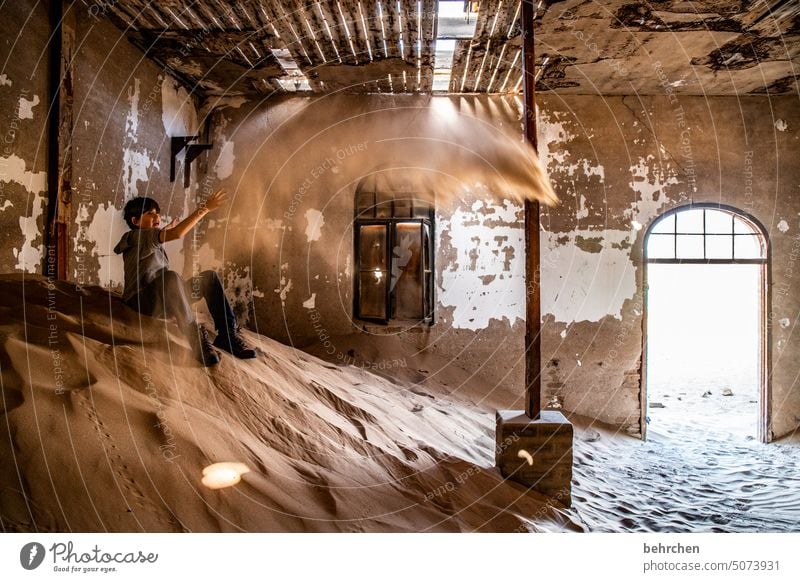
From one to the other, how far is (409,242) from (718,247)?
4276 mm

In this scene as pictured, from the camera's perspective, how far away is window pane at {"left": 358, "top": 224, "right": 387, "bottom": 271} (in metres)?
6.35

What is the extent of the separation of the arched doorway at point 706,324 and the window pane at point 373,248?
11.6 feet

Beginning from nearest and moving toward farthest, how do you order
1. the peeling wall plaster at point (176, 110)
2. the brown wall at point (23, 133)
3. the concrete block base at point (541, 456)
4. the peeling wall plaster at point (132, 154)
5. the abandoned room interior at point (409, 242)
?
the abandoned room interior at point (409, 242) → the concrete block base at point (541, 456) → the brown wall at point (23, 133) → the peeling wall plaster at point (132, 154) → the peeling wall plaster at point (176, 110)

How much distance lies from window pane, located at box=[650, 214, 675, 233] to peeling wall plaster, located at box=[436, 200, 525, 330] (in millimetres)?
1892

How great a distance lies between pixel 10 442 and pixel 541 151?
20.3 feet

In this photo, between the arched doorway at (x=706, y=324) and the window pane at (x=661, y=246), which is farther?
the window pane at (x=661, y=246)

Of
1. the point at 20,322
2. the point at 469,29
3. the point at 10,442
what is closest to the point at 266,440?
the point at 10,442

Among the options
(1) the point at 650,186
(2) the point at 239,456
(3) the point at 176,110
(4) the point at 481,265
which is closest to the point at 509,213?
(4) the point at 481,265

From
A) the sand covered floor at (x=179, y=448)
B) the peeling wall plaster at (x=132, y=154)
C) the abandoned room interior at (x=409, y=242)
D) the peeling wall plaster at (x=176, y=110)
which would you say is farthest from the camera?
the peeling wall plaster at (x=176, y=110)

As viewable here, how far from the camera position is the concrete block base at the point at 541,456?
10.7 ft

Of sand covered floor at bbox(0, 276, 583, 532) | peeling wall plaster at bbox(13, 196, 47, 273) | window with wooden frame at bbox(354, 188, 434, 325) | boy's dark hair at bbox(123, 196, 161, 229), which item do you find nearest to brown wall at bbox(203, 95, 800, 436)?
window with wooden frame at bbox(354, 188, 434, 325)

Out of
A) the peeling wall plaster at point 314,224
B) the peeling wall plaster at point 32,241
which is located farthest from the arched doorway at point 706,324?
the peeling wall plaster at point 32,241

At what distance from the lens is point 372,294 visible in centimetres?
636

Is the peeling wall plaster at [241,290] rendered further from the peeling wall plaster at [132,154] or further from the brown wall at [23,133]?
the brown wall at [23,133]
